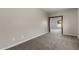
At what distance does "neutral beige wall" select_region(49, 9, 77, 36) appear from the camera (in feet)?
18.0

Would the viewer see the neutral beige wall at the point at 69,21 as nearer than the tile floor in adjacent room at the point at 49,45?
No

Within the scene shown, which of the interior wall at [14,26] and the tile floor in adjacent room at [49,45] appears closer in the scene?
the interior wall at [14,26]

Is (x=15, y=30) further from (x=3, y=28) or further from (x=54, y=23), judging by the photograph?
(x=54, y=23)

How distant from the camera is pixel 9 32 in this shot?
104 inches

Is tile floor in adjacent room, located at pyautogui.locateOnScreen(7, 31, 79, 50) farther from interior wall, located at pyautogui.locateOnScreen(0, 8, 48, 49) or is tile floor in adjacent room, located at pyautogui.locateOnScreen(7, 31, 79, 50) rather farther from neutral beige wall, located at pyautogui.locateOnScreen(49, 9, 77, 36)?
neutral beige wall, located at pyautogui.locateOnScreen(49, 9, 77, 36)

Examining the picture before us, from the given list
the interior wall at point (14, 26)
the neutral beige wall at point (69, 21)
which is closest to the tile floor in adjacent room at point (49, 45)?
the interior wall at point (14, 26)

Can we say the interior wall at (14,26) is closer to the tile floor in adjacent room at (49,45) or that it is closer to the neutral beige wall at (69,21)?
the tile floor in adjacent room at (49,45)

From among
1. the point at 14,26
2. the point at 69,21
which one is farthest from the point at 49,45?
the point at 69,21

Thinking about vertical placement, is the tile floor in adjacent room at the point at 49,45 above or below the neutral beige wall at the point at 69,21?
below

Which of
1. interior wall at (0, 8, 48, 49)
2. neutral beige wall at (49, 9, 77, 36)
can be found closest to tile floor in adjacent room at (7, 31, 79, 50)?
interior wall at (0, 8, 48, 49)

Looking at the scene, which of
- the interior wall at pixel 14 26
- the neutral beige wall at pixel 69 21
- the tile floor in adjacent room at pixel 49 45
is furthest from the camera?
the neutral beige wall at pixel 69 21

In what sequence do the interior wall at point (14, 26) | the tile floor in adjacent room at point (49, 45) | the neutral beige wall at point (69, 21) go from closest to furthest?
1. the interior wall at point (14, 26)
2. the tile floor in adjacent room at point (49, 45)
3. the neutral beige wall at point (69, 21)

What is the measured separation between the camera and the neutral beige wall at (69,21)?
5492 mm
